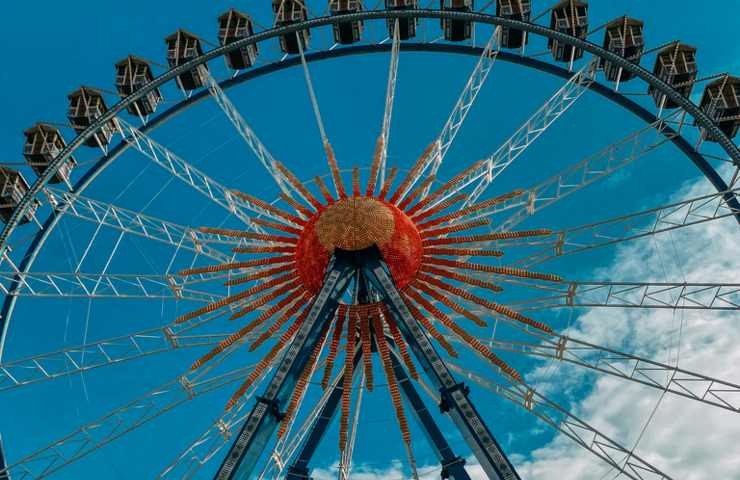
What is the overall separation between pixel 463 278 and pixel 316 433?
6138mm

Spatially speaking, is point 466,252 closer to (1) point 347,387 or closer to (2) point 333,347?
(2) point 333,347

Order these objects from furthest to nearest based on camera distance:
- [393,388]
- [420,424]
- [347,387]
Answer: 1. [420,424]
2. [347,387]
3. [393,388]

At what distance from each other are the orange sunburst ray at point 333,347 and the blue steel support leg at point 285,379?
2.15 feet

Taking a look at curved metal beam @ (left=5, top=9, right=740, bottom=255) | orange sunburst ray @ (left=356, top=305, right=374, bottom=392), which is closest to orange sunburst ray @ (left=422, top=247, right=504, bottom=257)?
orange sunburst ray @ (left=356, top=305, right=374, bottom=392)

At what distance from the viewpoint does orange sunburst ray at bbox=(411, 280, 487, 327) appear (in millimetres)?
16219

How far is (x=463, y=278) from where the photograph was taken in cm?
A: 1659

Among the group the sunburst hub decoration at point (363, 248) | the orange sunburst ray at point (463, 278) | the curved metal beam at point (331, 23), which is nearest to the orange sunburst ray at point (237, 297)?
the sunburst hub decoration at point (363, 248)

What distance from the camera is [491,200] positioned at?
17.6 meters

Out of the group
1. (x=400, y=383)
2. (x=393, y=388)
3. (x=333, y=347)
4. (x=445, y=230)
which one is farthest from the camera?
(x=400, y=383)

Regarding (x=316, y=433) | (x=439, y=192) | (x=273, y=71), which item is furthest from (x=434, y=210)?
(x=273, y=71)

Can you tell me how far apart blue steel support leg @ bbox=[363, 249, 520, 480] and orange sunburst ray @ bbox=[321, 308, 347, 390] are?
55.6 inches

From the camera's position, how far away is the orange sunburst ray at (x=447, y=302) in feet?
53.2

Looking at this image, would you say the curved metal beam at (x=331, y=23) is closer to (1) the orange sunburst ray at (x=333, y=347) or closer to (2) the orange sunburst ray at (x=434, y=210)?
(2) the orange sunburst ray at (x=434, y=210)

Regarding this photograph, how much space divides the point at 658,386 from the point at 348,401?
7697 mm
